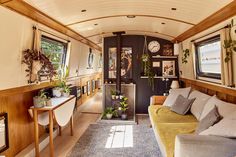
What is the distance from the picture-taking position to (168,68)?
20.4 feet

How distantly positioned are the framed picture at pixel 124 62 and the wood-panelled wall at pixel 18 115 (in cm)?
298

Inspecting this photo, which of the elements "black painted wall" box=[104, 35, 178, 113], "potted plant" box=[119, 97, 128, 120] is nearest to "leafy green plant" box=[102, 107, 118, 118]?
"potted plant" box=[119, 97, 128, 120]

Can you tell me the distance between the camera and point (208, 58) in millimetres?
4066

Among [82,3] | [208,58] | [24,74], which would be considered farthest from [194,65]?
[24,74]

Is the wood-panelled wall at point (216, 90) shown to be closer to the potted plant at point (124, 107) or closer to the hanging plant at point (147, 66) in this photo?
the hanging plant at point (147, 66)

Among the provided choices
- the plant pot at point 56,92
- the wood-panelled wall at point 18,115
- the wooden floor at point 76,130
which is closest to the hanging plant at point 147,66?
the wooden floor at point 76,130

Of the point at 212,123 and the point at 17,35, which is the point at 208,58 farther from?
the point at 17,35

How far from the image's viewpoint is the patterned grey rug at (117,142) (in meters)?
3.40

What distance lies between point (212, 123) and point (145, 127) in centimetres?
247

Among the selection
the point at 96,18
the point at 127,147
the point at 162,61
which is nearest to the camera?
the point at 127,147

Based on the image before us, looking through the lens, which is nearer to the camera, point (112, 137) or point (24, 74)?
point (24, 74)

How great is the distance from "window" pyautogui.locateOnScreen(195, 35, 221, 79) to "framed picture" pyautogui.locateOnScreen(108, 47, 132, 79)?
2214 millimetres

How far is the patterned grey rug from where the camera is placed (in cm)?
340

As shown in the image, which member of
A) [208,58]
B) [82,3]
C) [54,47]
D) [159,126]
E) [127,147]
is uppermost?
[82,3]
